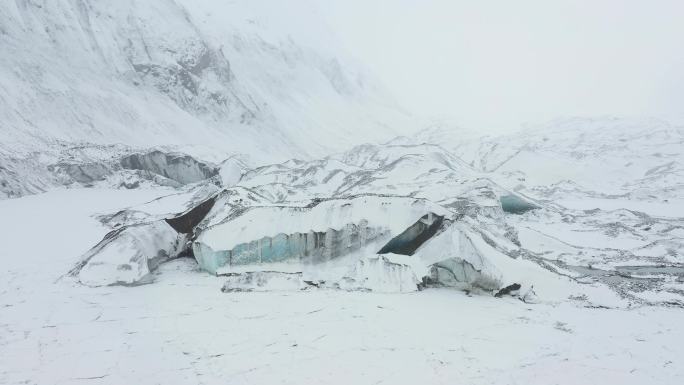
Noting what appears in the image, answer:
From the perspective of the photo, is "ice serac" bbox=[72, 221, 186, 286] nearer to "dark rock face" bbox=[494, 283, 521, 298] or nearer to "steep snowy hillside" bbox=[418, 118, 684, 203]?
"dark rock face" bbox=[494, 283, 521, 298]

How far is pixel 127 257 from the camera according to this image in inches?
508

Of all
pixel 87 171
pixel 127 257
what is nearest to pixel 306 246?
pixel 127 257

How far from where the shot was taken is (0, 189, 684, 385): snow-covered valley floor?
26.2 feet

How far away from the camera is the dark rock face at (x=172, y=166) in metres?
36.5

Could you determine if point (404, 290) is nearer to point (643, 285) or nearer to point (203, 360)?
point (203, 360)

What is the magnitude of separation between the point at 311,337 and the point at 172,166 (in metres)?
31.0

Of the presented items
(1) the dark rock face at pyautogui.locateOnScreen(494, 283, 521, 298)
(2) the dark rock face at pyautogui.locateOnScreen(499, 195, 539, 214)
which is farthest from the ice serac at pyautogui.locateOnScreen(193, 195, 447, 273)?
(2) the dark rock face at pyautogui.locateOnScreen(499, 195, 539, 214)

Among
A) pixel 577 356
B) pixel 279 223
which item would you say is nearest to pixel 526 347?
pixel 577 356

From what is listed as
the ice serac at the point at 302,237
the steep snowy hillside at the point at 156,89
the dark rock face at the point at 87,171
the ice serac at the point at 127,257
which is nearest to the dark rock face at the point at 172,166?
the steep snowy hillside at the point at 156,89

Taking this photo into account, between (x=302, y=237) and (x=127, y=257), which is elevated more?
(x=302, y=237)

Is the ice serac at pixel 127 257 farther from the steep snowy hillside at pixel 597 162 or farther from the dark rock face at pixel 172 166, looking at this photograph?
the steep snowy hillside at pixel 597 162

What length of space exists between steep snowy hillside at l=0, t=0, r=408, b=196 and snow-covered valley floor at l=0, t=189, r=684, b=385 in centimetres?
2059

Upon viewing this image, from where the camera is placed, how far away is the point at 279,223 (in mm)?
14031

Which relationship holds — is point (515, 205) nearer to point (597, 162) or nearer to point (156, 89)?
point (597, 162)
